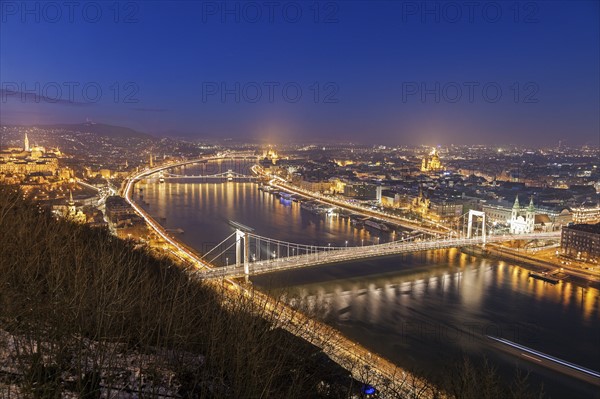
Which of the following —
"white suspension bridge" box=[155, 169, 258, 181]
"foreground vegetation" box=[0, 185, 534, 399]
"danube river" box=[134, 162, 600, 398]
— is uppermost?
"foreground vegetation" box=[0, 185, 534, 399]

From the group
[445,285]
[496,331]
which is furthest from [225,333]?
[445,285]

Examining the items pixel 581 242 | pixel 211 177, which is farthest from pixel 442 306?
pixel 211 177

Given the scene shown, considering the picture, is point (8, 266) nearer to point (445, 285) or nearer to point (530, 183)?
point (445, 285)

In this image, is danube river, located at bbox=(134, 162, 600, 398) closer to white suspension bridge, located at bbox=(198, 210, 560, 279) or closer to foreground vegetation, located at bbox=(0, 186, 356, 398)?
white suspension bridge, located at bbox=(198, 210, 560, 279)

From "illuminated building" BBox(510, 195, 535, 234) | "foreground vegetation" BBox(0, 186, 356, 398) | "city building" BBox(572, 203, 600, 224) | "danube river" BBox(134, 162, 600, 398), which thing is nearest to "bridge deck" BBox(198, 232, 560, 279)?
"danube river" BBox(134, 162, 600, 398)

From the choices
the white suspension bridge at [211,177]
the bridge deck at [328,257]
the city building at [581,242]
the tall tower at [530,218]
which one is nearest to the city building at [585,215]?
the tall tower at [530,218]

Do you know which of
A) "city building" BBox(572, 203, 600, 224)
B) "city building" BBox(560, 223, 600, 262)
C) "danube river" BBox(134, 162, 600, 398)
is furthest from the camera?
"city building" BBox(572, 203, 600, 224)

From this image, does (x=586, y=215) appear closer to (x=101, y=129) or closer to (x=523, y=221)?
(x=523, y=221)
